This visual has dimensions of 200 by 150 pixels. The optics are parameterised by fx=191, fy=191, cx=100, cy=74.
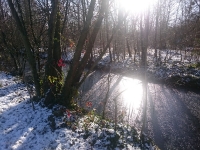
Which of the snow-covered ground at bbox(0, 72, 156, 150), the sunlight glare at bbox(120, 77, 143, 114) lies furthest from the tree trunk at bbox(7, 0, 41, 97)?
the sunlight glare at bbox(120, 77, 143, 114)

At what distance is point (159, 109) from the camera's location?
10.0m

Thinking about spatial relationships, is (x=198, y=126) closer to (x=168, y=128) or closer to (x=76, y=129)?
(x=168, y=128)

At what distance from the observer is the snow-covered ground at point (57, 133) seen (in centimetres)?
535

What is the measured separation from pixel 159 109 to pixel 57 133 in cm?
613

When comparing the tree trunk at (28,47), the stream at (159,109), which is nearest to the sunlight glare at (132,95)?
the stream at (159,109)

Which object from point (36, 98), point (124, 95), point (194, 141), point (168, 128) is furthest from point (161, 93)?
point (36, 98)

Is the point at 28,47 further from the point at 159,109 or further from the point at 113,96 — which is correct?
the point at 159,109

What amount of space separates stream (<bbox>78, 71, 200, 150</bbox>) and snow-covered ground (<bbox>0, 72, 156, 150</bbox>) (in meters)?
0.84

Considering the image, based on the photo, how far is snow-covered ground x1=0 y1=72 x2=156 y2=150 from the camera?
5.35 m

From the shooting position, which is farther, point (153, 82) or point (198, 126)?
point (153, 82)

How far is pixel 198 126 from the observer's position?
8102 millimetres

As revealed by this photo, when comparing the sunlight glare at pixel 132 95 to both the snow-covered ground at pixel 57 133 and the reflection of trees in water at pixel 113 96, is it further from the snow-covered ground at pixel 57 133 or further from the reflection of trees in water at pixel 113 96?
the snow-covered ground at pixel 57 133

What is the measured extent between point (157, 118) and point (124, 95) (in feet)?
12.0

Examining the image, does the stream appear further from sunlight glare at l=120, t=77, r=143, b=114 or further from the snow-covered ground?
the snow-covered ground
